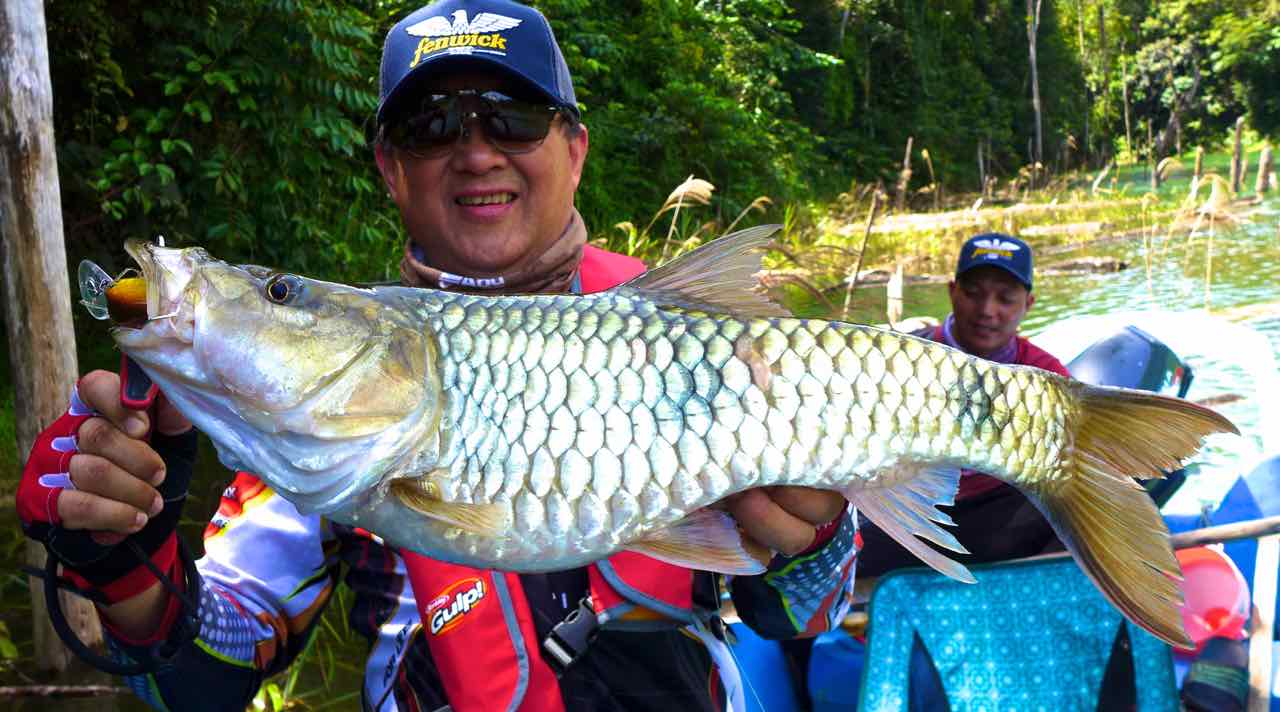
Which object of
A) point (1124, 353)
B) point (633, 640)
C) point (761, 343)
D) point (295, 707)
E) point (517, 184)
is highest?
point (517, 184)

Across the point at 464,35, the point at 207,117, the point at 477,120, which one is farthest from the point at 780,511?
the point at 207,117

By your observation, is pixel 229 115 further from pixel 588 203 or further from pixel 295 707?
pixel 588 203

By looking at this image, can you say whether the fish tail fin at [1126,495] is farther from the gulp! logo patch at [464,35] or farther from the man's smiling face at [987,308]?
the man's smiling face at [987,308]

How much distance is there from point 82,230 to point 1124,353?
6.35 metres

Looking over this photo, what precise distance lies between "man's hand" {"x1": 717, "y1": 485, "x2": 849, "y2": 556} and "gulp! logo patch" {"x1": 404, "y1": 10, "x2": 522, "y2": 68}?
0.96m

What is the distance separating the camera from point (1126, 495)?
1.48 meters

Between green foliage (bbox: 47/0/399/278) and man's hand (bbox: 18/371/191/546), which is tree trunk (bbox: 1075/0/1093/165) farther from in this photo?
man's hand (bbox: 18/371/191/546)

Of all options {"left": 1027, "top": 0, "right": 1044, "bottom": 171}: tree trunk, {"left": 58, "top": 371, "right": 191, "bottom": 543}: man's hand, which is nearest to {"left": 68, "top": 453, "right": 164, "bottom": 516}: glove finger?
{"left": 58, "top": 371, "right": 191, "bottom": 543}: man's hand

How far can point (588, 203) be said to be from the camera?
494 inches

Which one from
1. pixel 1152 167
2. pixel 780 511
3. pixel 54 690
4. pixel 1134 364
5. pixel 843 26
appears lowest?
pixel 1152 167

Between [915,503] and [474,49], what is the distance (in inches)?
44.5

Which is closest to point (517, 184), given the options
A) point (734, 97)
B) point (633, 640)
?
point (633, 640)

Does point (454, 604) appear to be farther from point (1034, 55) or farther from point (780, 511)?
point (1034, 55)

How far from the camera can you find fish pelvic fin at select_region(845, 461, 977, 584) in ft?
4.73
